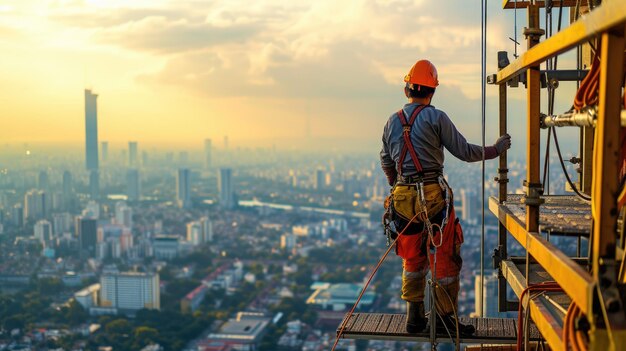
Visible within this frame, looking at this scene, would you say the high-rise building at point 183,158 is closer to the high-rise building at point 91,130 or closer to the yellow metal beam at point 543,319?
the high-rise building at point 91,130

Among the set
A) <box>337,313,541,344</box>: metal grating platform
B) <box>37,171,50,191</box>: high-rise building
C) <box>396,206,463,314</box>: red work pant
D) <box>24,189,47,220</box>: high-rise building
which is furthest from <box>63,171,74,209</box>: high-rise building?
<box>396,206,463,314</box>: red work pant

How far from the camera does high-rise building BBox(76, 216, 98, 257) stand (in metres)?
61.5

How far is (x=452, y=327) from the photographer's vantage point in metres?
4.61

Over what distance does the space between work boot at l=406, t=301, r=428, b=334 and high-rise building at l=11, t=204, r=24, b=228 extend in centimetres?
5999

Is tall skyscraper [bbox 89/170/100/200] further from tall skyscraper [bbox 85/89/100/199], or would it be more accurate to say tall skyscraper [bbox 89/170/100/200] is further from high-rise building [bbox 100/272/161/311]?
high-rise building [bbox 100/272/161/311]

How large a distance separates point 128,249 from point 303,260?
12.8 metres

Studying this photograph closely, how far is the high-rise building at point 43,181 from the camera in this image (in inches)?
2726

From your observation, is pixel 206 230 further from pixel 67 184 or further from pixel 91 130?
pixel 91 130

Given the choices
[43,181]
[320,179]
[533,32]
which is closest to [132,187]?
[43,181]

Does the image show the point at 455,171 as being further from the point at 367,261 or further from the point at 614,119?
the point at 614,119

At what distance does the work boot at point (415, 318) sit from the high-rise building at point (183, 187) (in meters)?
77.3

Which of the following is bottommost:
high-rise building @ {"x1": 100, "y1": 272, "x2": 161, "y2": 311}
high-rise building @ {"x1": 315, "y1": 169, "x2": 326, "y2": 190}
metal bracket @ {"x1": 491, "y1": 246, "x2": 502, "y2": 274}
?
high-rise building @ {"x1": 100, "y1": 272, "x2": 161, "y2": 311}

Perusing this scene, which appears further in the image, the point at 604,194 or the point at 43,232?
the point at 43,232

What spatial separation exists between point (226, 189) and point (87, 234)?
23009 mm
